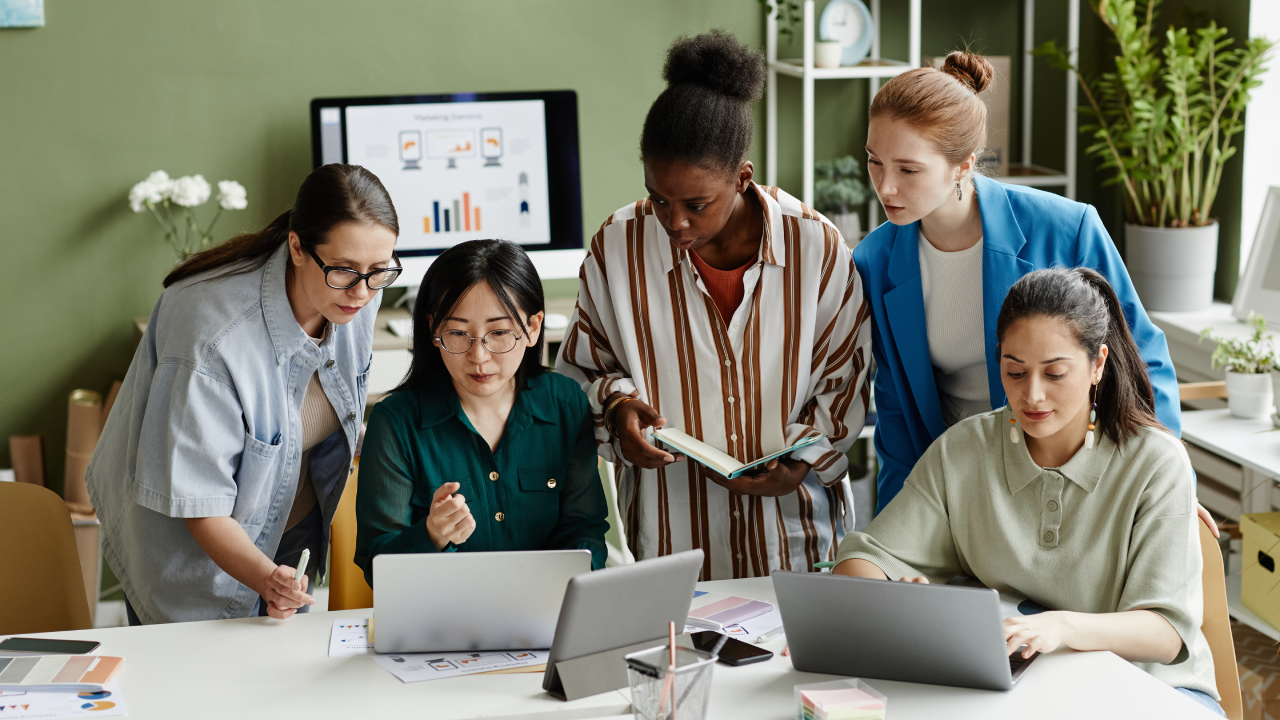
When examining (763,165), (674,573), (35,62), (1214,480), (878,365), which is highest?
(35,62)

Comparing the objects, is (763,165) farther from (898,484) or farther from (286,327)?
(286,327)

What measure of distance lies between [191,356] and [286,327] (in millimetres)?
161

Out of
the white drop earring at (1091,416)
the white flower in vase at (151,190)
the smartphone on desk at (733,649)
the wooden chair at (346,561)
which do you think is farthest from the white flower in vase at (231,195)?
the white drop earring at (1091,416)

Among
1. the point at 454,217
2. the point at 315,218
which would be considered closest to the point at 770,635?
the point at 315,218

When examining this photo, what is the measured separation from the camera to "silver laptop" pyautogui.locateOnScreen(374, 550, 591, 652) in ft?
5.15

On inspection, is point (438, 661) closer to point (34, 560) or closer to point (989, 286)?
point (34, 560)

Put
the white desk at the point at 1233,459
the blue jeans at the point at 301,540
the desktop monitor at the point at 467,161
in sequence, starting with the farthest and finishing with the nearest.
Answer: the desktop monitor at the point at 467,161
the white desk at the point at 1233,459
the blue jeans at the point at 301,540

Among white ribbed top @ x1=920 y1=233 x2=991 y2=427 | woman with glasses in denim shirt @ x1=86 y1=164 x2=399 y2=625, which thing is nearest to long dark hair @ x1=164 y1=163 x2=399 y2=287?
woman with glasses in denim shirt @ x1=86 y1=164 x2=399 y2=625

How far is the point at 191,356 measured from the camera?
1.74m

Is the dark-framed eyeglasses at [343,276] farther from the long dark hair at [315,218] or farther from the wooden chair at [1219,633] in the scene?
the wooden chair at [1219,633]

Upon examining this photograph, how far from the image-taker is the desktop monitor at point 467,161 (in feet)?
11.4

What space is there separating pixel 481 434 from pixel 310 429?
34 cm

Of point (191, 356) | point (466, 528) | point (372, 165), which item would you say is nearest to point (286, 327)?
point (191, 356)

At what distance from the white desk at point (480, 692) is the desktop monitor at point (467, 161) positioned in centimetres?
200
